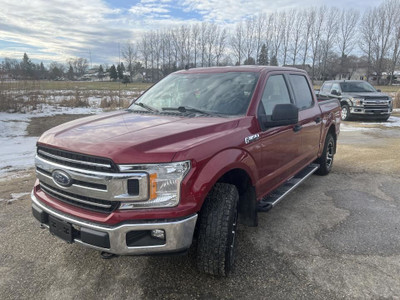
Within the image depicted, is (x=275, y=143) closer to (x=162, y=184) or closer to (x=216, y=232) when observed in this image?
(x=216, y=232)

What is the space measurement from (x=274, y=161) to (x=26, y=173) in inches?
182

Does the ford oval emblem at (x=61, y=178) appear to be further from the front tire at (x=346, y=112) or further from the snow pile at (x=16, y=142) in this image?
the front tire at (x=346, y=112)

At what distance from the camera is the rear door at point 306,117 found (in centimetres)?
432

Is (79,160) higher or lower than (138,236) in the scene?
higher

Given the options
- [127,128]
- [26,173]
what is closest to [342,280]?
[127,128]

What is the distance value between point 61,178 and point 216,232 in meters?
1.30

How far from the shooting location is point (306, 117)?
4.39 metres

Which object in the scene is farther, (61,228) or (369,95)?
(369,95)

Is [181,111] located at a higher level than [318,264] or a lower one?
higher

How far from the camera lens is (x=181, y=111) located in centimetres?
340

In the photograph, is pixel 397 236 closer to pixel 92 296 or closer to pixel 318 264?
pixel 318 264

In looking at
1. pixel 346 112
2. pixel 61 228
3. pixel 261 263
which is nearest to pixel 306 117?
pixel 261 263

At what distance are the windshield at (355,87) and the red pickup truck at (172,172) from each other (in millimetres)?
12607

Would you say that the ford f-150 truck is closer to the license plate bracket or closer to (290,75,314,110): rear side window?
(290,75,314,110): rear side window
